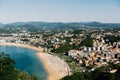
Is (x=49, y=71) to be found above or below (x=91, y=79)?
below

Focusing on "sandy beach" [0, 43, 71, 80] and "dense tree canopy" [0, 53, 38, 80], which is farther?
"sandy beach" [0, 43, 71, 80]

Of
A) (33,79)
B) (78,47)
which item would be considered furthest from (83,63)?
(78,47)

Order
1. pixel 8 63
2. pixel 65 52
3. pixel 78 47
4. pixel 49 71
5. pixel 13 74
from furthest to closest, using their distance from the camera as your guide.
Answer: pixel 78 47
pixel 65 52
pixel 49 71
pixel 8 63
pixel 13 74

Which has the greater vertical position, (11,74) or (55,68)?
(11,74)

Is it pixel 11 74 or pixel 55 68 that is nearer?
pixel 11 74

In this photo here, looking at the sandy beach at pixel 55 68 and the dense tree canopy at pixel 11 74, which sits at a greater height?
the dense tree canopy at pixel 11 74

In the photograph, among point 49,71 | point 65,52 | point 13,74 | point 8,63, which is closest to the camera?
point 13,74

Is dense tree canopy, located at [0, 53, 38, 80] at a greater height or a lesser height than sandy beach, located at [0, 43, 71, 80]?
greater

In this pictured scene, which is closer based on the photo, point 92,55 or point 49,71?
point 49,71

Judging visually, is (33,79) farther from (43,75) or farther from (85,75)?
(43,75)

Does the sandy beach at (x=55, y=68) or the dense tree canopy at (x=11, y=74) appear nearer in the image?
the dense tree canopy at (x=11, y=74)
